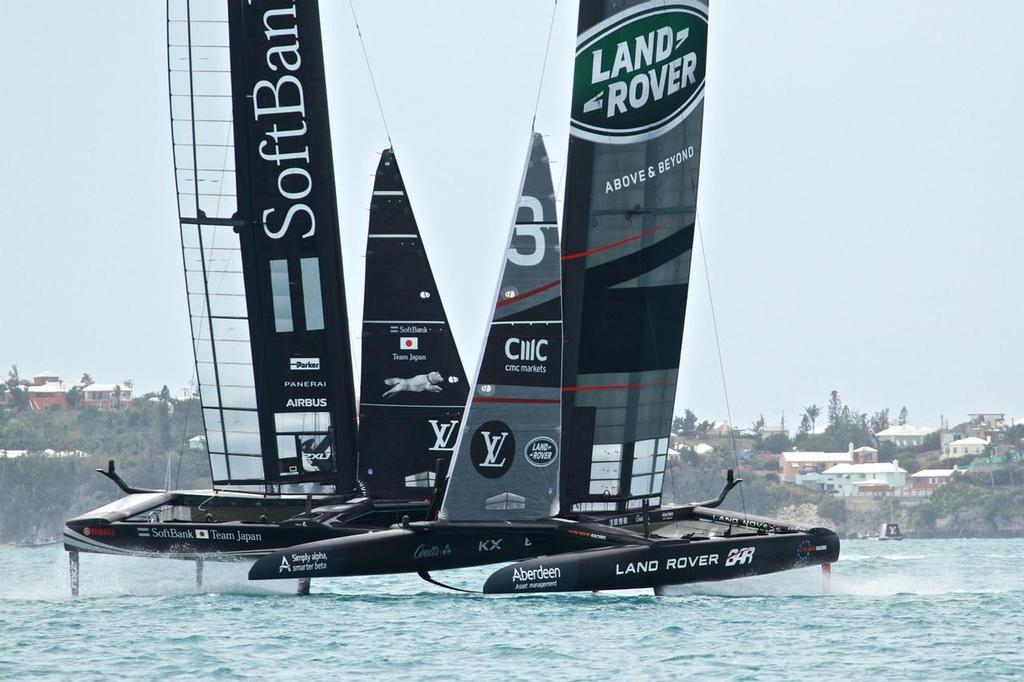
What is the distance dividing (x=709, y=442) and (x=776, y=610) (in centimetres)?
11771

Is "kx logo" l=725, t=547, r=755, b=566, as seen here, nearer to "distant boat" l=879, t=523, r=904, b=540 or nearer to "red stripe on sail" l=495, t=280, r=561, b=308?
"red stripe on sail" l=495, t=280, r=561, b=308

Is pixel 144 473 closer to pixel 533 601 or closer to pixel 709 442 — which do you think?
pixel 709 442

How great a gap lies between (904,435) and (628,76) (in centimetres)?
13372

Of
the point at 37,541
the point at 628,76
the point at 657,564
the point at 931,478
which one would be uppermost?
the point at 628,76

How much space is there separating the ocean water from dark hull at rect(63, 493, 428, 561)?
57cm

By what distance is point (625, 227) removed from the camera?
2195 cm

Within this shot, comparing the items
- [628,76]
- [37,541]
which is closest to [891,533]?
[37,541]

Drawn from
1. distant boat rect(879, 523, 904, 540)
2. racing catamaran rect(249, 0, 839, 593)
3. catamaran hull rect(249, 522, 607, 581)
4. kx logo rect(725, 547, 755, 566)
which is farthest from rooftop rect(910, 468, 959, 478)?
catamaran hull rect(249, 522, 607, 581)

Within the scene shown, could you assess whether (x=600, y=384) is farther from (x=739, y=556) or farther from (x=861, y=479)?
(x=861, y=479)

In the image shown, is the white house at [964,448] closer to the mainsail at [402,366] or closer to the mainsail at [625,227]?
the mainsail at [402,366]

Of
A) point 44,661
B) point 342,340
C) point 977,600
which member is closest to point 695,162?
point 342,340

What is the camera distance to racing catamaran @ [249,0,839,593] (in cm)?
2084

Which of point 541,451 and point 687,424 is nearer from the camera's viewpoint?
point 541,451

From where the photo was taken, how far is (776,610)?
68.3 feet
